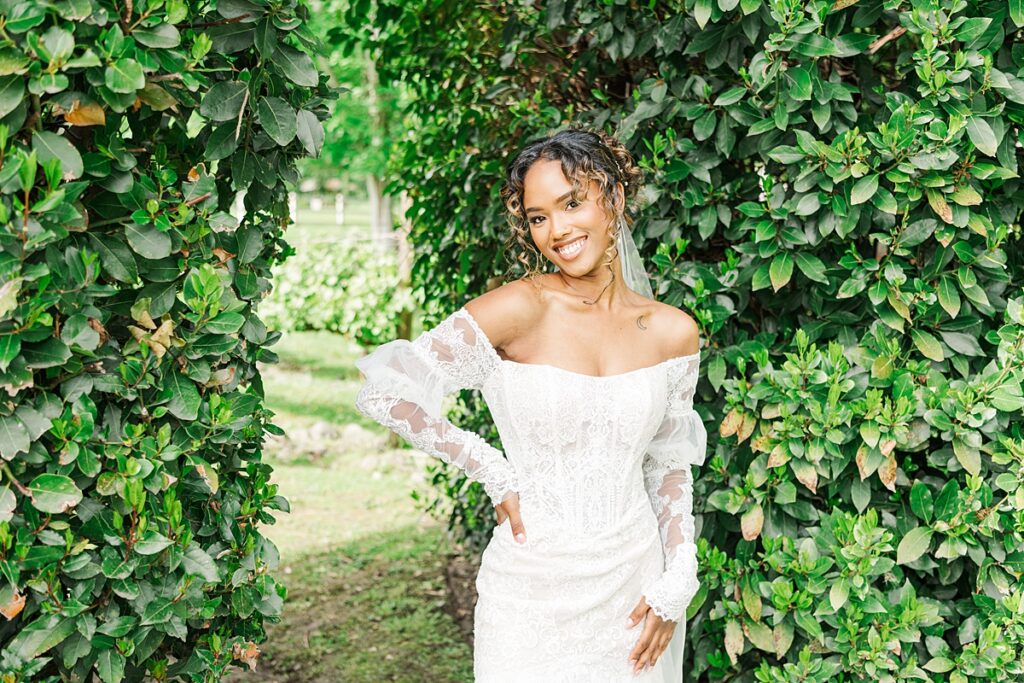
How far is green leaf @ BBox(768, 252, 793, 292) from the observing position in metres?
3.10

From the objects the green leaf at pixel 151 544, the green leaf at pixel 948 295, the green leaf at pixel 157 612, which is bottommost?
the green leaf at pixel 157 612

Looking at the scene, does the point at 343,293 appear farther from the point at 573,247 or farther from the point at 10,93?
the point at 10,93

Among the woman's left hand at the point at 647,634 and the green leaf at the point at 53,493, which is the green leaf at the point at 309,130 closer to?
the green leaf at the point at 53,493

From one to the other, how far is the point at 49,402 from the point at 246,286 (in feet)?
2.00

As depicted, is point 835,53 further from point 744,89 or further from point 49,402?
point 49,402

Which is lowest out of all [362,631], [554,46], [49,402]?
[362,631]

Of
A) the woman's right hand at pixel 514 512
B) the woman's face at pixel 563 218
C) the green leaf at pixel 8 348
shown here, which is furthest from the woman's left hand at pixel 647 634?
the green leaf at pixel 8 348

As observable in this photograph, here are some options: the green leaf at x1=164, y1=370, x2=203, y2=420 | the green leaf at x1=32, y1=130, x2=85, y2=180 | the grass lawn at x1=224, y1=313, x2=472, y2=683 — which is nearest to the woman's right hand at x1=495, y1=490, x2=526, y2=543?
the green leaf at x1=164, y1=370, x2=203, y2=420

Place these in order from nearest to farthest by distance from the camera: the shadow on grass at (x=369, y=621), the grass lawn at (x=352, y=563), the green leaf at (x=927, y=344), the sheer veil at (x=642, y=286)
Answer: the sheer veil at (x=642, y=286) < the green leaf at (x=927, y=344) < the shadow on grass at (x=369, y=621) < the grass lawn at (x=352, y=563)

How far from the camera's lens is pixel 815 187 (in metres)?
3.15

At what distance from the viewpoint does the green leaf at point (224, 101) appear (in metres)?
2.47

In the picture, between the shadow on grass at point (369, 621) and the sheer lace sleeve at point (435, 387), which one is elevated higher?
the sheer lace sleeve at point (435, 387)

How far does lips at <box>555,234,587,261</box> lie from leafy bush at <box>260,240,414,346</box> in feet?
20.5

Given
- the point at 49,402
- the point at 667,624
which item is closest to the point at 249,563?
the point at 49,402
